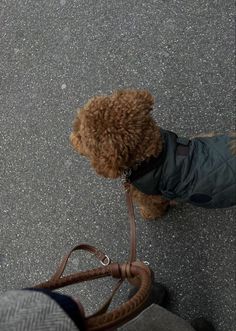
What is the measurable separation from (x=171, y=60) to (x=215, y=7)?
1.22 ft

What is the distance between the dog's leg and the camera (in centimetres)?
198

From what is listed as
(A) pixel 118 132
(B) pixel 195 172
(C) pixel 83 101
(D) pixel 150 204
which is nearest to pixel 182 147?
(B) pixel 195 172

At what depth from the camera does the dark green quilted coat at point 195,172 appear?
64.1 inches

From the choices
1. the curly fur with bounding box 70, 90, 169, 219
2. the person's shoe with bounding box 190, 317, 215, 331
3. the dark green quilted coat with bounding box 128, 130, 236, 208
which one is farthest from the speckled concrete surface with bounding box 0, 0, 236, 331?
the curly fur with bounding box 70, 90, 169, 219

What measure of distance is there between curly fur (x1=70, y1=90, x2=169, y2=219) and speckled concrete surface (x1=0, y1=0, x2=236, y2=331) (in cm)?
64

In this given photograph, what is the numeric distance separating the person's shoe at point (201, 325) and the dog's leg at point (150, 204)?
516 millimetres

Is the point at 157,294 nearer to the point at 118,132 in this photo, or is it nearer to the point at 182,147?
the point at 182,147

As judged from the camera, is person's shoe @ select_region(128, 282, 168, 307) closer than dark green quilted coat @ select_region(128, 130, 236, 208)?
No

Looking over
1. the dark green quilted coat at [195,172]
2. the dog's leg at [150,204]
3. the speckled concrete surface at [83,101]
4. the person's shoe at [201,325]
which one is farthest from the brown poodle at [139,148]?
the person's shoe at [201,325]

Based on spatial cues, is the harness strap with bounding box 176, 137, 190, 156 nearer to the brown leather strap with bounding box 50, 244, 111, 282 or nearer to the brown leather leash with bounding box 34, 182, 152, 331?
the brown leather leash with bounding box 34, 182, 152, 331

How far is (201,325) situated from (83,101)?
1339 millimetres

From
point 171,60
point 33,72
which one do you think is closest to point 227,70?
point 171,60

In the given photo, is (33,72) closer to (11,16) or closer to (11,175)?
(11,16)

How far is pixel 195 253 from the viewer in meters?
2.09
